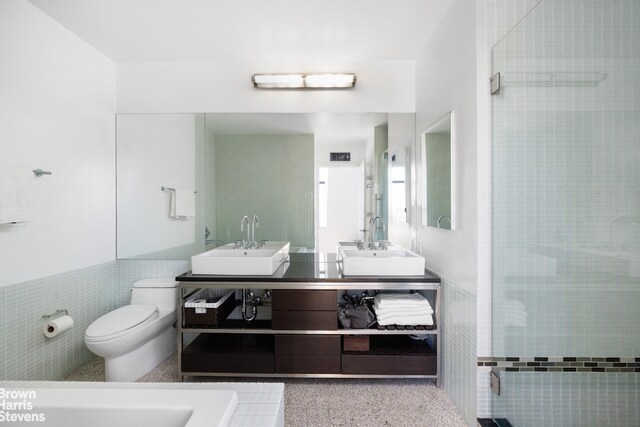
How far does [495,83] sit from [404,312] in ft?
4.73

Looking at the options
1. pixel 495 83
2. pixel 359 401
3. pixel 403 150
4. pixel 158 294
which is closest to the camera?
pixel 495 83

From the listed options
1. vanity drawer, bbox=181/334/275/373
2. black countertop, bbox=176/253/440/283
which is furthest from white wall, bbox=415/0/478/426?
vanity drawer, bbox=181/334/275/373

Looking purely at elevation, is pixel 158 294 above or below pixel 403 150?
below

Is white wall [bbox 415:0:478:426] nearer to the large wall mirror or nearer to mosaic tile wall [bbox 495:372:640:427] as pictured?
mosaic tile wall [bbox 495:372:640:427]

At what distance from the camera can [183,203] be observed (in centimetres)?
257

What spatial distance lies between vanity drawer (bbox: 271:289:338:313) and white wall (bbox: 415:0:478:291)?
2.60 ft

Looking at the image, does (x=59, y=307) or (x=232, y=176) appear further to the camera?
(x=232, y=176)

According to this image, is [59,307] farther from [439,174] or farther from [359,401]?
[439,174]

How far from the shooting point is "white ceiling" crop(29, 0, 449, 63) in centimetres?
185

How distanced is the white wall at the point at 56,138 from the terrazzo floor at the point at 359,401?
0.94 meters

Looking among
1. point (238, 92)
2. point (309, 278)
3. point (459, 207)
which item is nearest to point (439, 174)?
point (459, 207)

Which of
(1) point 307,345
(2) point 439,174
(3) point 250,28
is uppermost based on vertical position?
(3) point 250,28

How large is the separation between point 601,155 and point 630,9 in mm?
555

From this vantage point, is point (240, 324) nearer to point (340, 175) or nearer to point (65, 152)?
point (340, 175)
